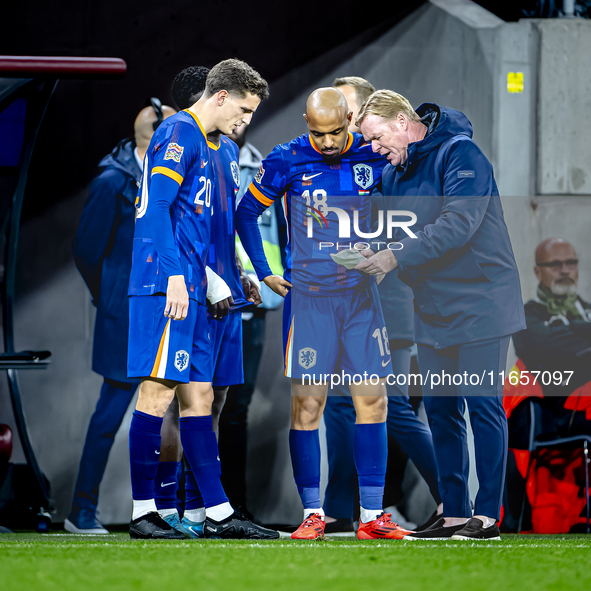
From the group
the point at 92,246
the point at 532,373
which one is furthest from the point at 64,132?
the point at 532,373

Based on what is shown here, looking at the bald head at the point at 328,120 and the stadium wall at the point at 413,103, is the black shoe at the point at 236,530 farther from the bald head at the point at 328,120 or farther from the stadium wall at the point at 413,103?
the bald head at the point at 328,120

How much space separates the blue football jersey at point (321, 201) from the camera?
2939 millimetres

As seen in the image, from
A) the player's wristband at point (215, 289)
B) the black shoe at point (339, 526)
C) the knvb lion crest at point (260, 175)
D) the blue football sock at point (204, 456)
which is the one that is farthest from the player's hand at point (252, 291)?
the black shoe at point (339, 526)

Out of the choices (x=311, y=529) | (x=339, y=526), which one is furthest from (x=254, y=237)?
(x=339, y=526)

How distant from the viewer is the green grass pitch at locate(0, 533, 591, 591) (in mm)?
1655

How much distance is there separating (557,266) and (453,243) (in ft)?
2.19

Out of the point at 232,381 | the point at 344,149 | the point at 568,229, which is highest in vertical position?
the point at 344,149

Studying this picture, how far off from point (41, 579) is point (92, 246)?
1.88 m

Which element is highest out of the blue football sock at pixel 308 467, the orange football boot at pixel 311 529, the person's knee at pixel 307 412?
the person's knee at pixel 307 412

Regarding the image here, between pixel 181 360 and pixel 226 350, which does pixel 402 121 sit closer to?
pixel 226 350

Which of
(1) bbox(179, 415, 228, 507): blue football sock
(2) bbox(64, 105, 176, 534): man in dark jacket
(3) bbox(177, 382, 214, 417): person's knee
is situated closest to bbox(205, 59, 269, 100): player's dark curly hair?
(2) bbox(64, 105, 176, 534): man in dark jacket

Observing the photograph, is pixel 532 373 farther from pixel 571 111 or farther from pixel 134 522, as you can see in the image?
pixel 134 522

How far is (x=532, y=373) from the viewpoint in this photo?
327cm

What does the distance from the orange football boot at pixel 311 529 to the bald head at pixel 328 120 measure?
1411 mm
